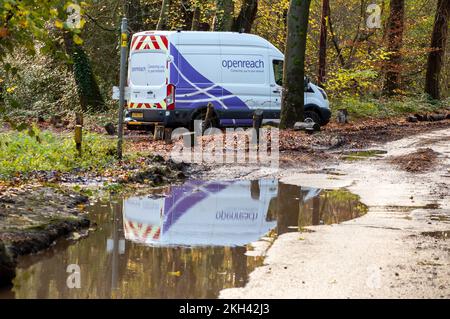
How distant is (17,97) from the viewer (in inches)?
1298

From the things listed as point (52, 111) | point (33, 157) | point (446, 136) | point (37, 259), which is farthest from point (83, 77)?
point (37, 259)

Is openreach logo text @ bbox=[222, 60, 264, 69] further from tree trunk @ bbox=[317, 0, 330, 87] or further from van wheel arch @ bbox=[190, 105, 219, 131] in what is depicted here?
tree trunk @ bbox=[317, 0, 330, 87]

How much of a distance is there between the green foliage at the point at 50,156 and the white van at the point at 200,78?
16.8ft

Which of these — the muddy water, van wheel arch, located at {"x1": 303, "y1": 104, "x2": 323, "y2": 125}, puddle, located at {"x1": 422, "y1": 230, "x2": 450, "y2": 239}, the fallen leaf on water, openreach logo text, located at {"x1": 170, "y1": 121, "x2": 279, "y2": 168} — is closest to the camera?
the muddy water

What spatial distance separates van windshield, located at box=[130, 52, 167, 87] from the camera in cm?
Result: 2109

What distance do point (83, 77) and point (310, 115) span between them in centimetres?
1091

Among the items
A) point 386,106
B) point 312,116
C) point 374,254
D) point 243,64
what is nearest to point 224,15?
point 243,64

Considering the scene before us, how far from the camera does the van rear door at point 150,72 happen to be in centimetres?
2103

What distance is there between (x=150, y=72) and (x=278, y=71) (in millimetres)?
3987

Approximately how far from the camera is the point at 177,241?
802 centimetres

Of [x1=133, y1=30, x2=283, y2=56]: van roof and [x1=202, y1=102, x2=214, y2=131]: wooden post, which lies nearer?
[x1=202, y1=102, x2=214, y2=131]: wooden post

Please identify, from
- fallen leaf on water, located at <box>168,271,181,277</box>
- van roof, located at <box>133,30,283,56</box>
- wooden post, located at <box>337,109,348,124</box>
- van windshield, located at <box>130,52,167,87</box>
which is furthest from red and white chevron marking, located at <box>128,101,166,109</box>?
fallen leaf on water, located at <box>168,271,181,277</box>

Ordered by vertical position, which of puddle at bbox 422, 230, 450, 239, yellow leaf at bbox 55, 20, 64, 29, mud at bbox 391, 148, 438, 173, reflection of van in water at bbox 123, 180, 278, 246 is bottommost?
reflection of van in water at bbox 123, 180, 278, 246
